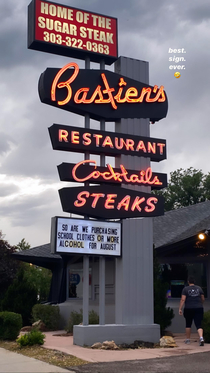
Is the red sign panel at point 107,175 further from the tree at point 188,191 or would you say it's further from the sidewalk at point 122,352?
the tree at point 188,191

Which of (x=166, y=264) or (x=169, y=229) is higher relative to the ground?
(x=169, y=229)

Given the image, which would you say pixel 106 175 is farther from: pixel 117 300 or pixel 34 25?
pixel 34 25

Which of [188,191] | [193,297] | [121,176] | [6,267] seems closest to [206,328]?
[193,297]

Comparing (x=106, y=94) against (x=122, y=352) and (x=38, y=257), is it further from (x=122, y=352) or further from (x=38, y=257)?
(x=38, y=257)

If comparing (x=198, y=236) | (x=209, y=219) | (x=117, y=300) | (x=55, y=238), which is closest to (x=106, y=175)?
(x=55, y=238)

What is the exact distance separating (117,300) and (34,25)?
28.5ft

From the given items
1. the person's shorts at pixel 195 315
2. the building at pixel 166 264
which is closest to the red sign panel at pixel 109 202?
the building at pixel 166 264

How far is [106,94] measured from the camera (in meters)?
14.6

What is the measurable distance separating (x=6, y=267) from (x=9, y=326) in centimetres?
1305

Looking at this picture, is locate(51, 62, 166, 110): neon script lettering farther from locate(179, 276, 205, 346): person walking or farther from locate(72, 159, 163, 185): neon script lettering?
locate(179, 276, 205, 346): person walking

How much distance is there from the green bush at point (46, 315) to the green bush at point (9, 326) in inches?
A: 173

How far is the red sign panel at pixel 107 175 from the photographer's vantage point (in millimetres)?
13297

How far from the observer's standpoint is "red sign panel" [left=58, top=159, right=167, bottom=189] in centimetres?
1330

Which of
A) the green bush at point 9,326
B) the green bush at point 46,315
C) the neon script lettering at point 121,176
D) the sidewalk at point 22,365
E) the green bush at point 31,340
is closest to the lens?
the sidewalk at point 22,365
